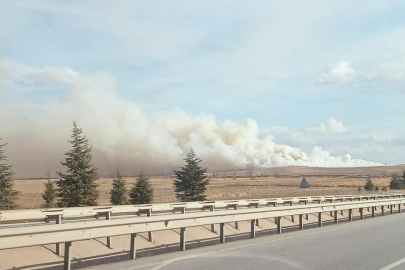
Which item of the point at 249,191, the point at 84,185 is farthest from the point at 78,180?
the point at 249,191

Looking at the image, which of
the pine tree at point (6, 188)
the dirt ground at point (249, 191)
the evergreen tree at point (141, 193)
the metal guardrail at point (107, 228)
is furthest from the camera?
the dirt ground at point (249, 191)

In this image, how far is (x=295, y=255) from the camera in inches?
429

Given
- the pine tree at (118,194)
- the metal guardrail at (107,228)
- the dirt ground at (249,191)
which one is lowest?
→ the dirt ground at (249,191)

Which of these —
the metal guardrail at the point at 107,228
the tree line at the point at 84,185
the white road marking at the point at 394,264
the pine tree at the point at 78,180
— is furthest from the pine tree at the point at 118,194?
the white road marking at the point at 394,264

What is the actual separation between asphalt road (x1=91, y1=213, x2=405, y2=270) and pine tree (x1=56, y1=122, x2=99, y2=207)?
24.5m

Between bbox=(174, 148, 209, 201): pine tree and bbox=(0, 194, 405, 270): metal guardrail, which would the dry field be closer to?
bbox=(174, 148, 209, 201): pine tree

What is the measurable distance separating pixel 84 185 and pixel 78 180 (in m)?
0.63

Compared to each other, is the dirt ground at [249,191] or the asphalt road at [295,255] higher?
the asphalt road at [295,255]

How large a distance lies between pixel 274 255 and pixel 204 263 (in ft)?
6.56

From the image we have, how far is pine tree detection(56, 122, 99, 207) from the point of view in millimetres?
36406

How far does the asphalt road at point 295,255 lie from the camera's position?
30.9 feet

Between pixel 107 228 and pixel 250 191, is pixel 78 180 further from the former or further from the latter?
pixel 250 191

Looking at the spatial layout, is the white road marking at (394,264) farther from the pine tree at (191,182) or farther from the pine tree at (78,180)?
the pine tree at (191,182)

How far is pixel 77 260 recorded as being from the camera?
10.1 m
